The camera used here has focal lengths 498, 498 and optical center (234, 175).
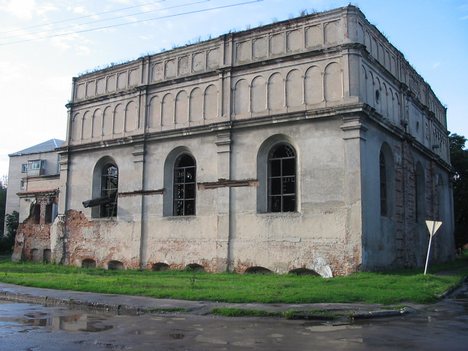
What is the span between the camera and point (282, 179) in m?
20.4

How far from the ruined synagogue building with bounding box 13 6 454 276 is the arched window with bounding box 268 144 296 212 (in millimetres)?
46

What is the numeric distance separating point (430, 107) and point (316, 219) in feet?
49.0

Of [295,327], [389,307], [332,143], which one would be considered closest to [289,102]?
[332,143]

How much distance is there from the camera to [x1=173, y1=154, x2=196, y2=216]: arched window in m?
22.8

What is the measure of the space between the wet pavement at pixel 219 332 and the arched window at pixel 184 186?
37.0 ft

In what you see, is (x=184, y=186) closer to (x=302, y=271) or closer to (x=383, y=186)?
(x=302, y=271)

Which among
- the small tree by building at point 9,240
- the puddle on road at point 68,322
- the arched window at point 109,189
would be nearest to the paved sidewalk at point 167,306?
the puddle on road at point 68,322

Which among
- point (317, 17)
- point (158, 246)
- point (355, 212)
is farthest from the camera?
point (158, 246)

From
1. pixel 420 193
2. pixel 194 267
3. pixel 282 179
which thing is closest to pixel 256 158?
pixel 282 179

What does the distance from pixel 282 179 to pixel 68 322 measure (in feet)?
38.8

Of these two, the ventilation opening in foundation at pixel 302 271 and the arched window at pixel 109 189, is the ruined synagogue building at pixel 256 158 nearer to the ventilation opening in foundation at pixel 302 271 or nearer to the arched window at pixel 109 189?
the arched window at pixel 109 189

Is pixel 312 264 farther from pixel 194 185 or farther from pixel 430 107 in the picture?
pixel 430 107

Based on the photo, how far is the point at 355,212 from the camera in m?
18.0

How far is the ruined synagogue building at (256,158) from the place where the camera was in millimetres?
18812
